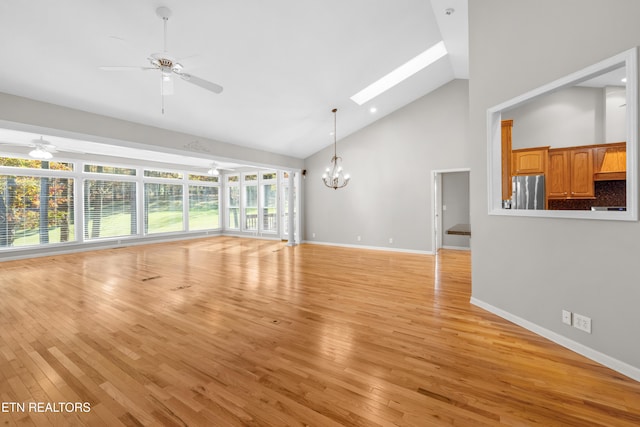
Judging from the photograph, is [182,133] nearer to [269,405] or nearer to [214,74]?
[214,74]

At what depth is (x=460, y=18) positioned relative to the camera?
4.02 m

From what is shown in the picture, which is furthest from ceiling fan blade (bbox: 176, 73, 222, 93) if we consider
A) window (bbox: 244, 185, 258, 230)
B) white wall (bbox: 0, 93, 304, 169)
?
window (bbox: 244, 185, 258, 230)

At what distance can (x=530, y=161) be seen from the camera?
496 cm

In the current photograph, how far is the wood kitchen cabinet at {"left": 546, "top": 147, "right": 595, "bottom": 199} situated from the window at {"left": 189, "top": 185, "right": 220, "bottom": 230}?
34.9ft

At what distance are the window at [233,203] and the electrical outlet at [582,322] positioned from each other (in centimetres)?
1021

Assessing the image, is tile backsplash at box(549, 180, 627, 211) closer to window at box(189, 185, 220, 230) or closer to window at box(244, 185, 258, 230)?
window at box(244, 185, 258, 230)

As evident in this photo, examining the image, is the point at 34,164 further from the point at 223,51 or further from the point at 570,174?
the point at 570,174

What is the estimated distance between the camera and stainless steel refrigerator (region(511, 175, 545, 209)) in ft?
12.7

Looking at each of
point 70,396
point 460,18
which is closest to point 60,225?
point 70,396

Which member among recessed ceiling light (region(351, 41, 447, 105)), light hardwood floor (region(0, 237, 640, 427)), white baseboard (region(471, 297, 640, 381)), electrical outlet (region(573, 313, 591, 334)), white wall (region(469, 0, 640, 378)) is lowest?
light hardwood floor (region(0, 237, 640, 427))

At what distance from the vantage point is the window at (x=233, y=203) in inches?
429

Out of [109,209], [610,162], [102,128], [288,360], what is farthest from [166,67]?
[109,209]

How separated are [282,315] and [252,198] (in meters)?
7.91

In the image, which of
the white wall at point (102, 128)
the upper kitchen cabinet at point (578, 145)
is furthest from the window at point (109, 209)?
the upper kitchen cabinet at point (578, 145)
